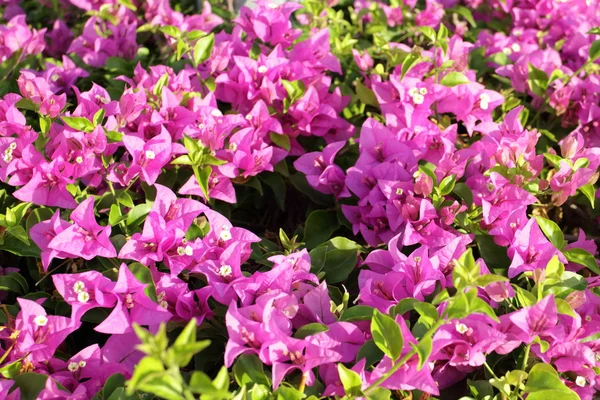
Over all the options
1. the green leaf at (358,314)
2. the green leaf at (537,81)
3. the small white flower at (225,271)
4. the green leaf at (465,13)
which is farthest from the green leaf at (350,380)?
the green leaf at (465,13)

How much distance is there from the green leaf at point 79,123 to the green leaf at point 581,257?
956 millimetres

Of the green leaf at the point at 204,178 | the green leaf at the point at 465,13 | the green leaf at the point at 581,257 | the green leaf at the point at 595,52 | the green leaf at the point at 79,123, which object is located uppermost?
the green leaf at the point at 79,123

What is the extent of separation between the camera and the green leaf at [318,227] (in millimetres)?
1358

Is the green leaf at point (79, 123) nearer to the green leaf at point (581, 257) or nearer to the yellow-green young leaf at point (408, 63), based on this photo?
the yellow-green young leaf at point (408, 63)

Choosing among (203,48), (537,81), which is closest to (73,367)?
(203,48)

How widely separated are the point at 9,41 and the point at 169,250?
3.37ft

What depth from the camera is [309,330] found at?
3.21 ft

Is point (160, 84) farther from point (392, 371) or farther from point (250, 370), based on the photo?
point (392, 371)

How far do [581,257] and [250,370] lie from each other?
672 mm

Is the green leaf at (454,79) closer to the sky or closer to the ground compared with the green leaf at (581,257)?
closer to the sky

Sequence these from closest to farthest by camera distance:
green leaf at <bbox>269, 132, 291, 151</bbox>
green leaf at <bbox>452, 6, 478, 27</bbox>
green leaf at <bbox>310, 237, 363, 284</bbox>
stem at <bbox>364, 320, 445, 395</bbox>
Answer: stem at <bbox>364, 320, 445, 395</bbox>, green leaf at <bbox>310, 237, 363, 284</bbox>, green leaf at <bbox>269, 132, 291, 151</bbox>, green leaf at <bbox>452, 6, 478, 27</bbox>

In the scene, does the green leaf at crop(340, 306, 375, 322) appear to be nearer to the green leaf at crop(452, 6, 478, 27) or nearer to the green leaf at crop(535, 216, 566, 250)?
the green leaf at crop(535, 216, 566, 250)

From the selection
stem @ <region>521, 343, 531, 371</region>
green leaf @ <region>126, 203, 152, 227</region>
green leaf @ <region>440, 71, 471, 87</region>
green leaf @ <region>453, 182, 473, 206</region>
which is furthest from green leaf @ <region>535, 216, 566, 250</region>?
green leaf @ <region>126, 203, 152, 227</region>

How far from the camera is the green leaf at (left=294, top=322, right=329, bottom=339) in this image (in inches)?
38.1
